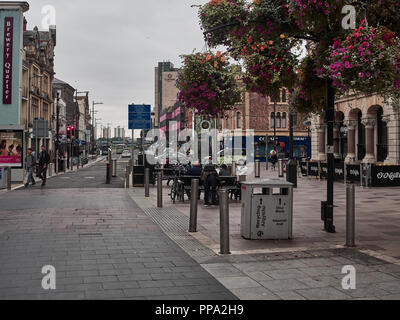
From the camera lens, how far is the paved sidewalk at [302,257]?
5.41m

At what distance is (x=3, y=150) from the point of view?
2238cm

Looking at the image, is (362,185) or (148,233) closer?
(148,233)

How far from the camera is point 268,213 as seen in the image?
28.1 feet

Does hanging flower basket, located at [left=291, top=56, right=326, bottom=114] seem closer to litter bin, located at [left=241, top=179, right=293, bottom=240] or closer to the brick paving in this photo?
litter bin, located at [left=241, top=179, right=293, bottom=240]

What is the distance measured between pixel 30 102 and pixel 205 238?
1626 inches

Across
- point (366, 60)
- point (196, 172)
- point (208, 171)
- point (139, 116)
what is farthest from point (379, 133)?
point (366, 60)

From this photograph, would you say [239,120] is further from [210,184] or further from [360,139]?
[210,184]

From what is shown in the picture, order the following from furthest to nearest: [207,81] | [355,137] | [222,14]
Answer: [355,137] < [222,14] < [207,81]

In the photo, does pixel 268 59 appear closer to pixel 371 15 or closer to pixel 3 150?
pixel 371 15

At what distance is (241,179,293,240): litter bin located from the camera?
8.51 meters

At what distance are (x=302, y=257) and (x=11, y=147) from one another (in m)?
18.8

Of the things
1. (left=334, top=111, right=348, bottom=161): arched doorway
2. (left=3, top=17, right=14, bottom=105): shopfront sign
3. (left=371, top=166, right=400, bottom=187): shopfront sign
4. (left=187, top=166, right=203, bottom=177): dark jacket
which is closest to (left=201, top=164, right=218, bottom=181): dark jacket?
(left=187, top=166, right=203, bottom=177): dark jacket
